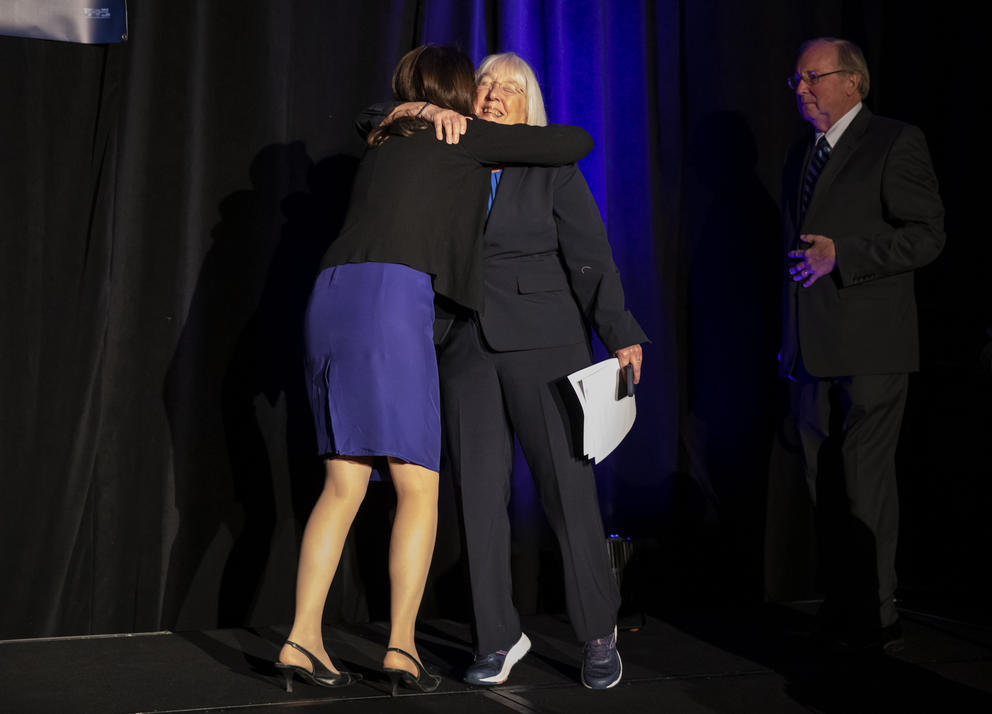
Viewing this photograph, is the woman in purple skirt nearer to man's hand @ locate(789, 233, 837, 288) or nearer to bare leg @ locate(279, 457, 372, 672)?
bare leg @ locate(279, 457, 372, 672)

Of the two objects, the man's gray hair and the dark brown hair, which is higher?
the man's gray hair

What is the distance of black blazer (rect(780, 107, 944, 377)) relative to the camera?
2.90m

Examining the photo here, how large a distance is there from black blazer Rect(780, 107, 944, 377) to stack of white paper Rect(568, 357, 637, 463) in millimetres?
753

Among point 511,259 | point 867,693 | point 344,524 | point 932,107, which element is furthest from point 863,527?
point 932,107

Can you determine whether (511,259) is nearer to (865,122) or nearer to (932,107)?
(865,122)

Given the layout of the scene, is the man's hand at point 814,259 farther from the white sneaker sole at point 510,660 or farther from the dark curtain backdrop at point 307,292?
the white sneaker sole at point 510,660

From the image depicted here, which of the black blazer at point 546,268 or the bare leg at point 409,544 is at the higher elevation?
the black blazer at point 546,268

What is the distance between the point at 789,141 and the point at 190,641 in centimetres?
270

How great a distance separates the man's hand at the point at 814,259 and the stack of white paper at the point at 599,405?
74cm

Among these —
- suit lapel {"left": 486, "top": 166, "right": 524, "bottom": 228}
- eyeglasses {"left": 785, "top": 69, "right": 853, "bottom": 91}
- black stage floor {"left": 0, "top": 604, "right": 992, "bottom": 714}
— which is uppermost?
eyeglasses {"left": 785, "top": 69, "right": 853, "bottom": 91}

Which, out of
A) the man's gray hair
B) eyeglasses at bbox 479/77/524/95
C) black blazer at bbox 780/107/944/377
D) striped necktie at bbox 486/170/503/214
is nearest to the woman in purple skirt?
striped necktie at bbox 486/170/503/214

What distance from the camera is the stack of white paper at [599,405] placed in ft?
8.05

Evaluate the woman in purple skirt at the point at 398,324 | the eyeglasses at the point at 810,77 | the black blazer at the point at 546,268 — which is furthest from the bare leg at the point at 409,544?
the eyeglasses at the point at 810,77

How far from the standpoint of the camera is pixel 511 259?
2.56m
